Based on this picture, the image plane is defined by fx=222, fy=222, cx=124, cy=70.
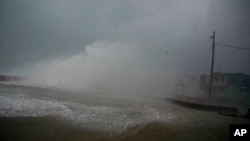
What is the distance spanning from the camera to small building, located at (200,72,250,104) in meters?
46.6

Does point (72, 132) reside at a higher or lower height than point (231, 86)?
lower

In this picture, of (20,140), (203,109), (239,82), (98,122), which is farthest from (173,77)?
(20,140)

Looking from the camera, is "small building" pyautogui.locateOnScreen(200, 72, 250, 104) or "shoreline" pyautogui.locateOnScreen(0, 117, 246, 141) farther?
"small building" pyautogui.locateOnScreen(200, 72, 250, 104)

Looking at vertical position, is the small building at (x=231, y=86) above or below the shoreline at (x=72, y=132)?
above

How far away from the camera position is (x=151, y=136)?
1326 cm

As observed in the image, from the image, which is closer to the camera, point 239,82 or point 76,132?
point 76,132

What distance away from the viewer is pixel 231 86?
171 feet

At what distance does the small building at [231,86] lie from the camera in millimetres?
46625

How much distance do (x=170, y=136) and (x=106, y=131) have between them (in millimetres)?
3960

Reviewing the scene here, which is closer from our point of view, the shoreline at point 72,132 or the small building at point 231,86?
the shoreline at point 72,132

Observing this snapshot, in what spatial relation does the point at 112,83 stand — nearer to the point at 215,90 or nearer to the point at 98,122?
the point at 215,90

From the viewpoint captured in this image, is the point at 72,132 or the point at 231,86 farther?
the point at 231,86

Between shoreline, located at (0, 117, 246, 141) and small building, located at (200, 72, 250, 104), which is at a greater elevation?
small building, located at (200, 72, 250, 104)

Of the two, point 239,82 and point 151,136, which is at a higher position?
point 239,82
